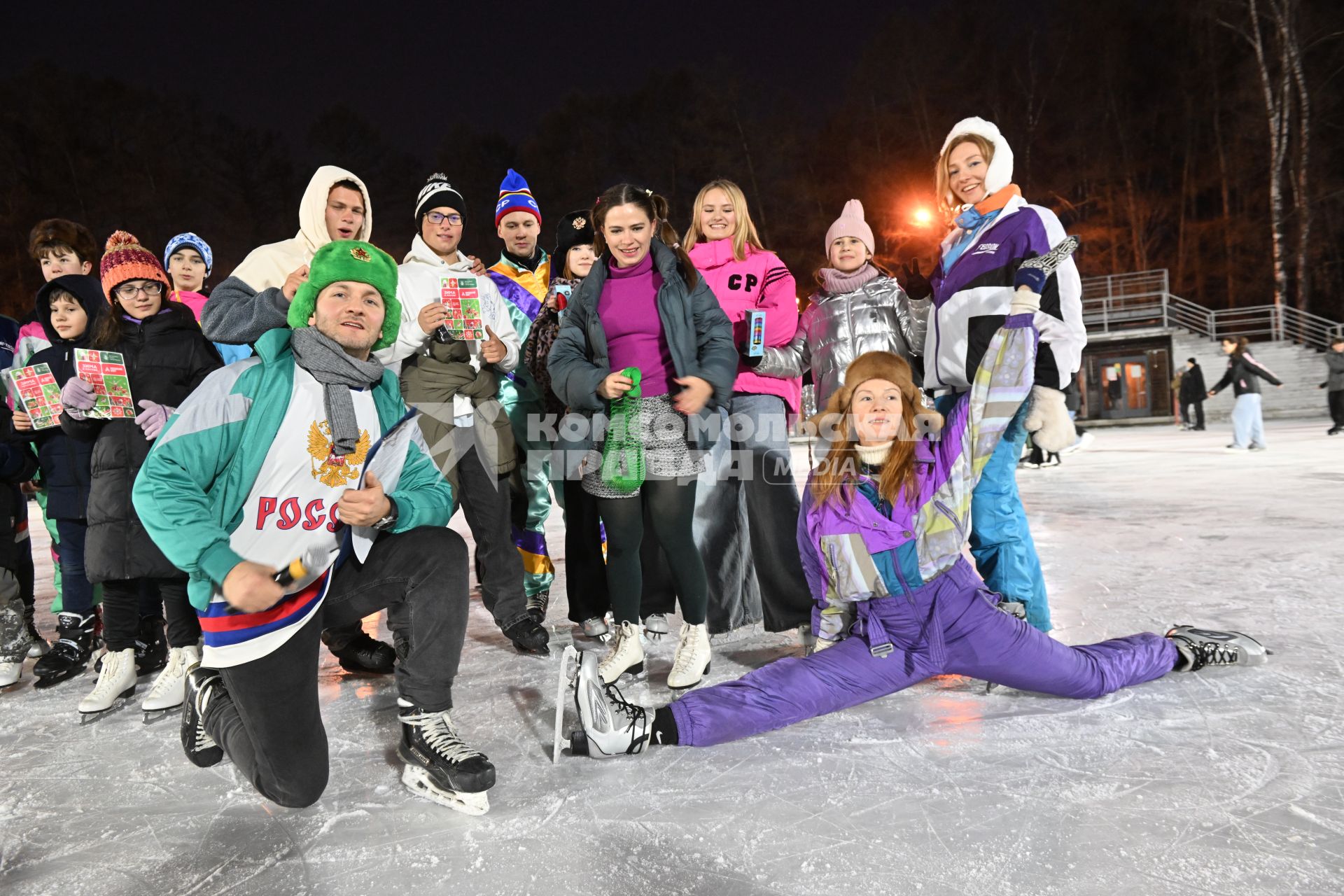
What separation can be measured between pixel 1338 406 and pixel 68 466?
12.9 m

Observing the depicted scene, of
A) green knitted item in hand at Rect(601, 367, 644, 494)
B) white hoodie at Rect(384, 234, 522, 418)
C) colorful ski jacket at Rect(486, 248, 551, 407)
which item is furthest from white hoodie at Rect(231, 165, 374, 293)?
green knitted item in hand at Rect(601, 367, 644, 494)

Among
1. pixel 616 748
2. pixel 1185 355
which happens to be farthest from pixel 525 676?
pixel 1185 355

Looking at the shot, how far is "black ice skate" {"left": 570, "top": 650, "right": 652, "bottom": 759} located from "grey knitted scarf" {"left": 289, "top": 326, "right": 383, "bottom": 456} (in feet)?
2.43

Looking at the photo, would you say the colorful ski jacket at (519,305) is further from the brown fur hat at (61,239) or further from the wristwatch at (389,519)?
the brown fur hat at (61,239)

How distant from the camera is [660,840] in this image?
154 centimetres

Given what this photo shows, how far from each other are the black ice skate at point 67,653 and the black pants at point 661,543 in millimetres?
1904

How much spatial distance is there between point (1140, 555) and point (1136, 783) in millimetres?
2559

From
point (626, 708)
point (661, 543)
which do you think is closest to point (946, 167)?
point (661, 543)

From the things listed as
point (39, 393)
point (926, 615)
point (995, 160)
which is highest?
point (995, 160)

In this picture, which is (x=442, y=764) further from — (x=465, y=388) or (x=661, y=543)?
(x=465, y=388)

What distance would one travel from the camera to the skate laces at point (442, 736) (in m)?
1.72

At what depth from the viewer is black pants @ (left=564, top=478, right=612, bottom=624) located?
2.98 meters

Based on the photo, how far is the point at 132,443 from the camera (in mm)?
2588

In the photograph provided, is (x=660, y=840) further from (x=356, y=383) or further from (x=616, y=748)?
(x=356, y=383)
